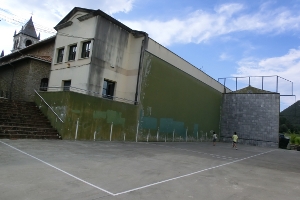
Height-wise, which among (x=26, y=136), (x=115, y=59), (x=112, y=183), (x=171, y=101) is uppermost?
(x=115, y=59)

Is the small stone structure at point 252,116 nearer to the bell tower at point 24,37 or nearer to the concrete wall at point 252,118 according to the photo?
the concrete wall at point 252,118

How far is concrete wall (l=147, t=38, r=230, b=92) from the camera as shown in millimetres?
20503

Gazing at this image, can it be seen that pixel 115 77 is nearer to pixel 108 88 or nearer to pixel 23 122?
pixel 108 88

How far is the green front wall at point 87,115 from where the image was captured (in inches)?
548

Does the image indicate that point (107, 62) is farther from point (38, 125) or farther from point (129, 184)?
point (129, 184)

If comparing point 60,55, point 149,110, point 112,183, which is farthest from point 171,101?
point 112,183

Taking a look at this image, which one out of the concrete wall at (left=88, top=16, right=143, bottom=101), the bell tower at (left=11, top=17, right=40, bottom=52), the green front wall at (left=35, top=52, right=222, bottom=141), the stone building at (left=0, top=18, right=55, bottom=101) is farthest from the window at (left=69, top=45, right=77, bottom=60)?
the bell tower at (left=11, top=17, right=40, bottom=52)

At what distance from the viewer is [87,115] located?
1478 cm

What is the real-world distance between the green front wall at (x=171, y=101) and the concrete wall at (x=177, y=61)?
1.59 feet

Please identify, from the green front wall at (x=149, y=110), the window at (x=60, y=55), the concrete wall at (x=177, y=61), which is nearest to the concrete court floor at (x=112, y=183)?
the green front wall at (x=149, y=110)

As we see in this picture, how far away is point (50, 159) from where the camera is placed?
7.50 metres

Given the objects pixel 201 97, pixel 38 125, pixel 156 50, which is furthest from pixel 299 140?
pixel 38 125

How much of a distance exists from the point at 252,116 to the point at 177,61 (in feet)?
47.4

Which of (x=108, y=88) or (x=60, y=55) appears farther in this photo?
(x=60, y=55)
